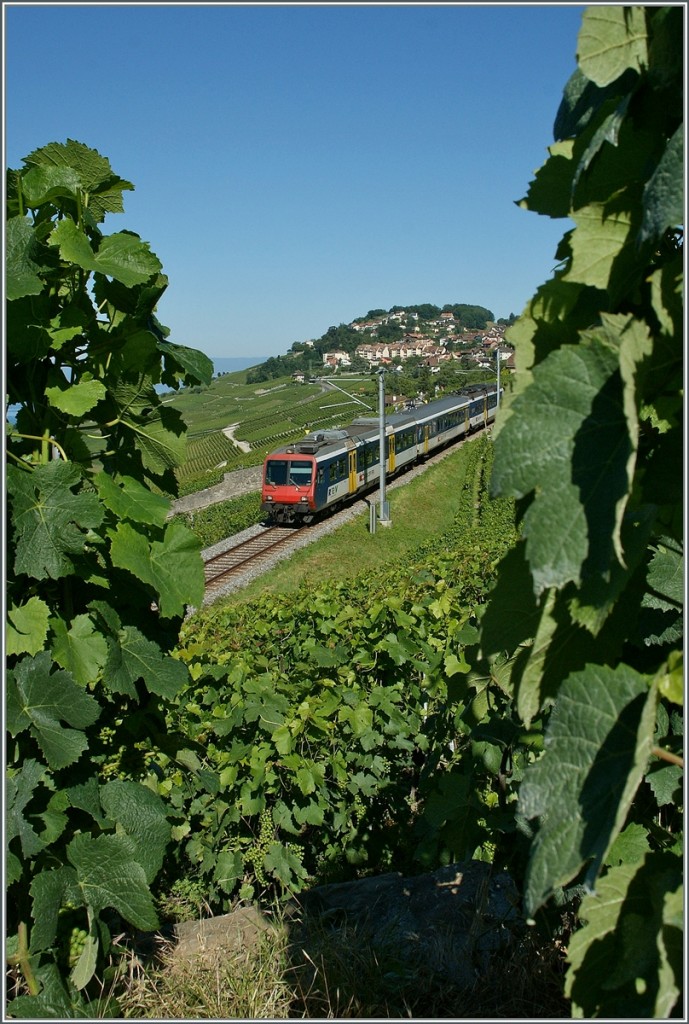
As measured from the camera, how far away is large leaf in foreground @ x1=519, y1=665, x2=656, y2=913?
39.6 inches

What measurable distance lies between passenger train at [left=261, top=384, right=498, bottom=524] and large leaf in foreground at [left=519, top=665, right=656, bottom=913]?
21568 millimetres

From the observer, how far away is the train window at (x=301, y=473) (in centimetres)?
2467

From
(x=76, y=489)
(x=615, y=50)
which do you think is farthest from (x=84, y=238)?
(x=615, y=50)

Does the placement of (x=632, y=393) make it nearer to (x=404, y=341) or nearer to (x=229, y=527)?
(x=229, y=527)

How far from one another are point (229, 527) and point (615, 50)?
1056 inches

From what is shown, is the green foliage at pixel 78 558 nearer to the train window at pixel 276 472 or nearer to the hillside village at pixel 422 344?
the train window at pixel 276 472

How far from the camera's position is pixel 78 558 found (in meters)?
2.41

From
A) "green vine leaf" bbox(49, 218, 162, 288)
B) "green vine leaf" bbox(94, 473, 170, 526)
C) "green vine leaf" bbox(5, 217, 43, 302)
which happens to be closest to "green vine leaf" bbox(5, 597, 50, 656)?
"green vine leaf" bbox(94, 473, 170, 526)

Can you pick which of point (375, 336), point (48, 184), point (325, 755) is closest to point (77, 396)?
point (48, 184)

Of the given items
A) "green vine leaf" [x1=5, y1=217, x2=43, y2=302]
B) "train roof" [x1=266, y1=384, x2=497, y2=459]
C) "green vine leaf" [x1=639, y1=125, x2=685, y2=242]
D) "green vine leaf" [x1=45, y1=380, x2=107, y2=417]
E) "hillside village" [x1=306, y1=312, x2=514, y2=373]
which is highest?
"hillside village" [x1=306, y1=312, x2=514, y2=373]

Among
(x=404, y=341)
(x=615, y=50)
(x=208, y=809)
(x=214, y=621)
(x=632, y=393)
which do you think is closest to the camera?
(x=632, y=393)

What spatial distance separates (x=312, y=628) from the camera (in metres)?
6.41

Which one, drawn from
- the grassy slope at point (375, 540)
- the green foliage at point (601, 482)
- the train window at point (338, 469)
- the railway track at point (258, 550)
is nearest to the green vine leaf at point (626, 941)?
the green foliage at point (601, 482)

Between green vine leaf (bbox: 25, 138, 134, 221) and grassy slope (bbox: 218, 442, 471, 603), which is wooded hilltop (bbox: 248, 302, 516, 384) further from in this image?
green vine leaf (bbox: 25, 138, 134, 221)
